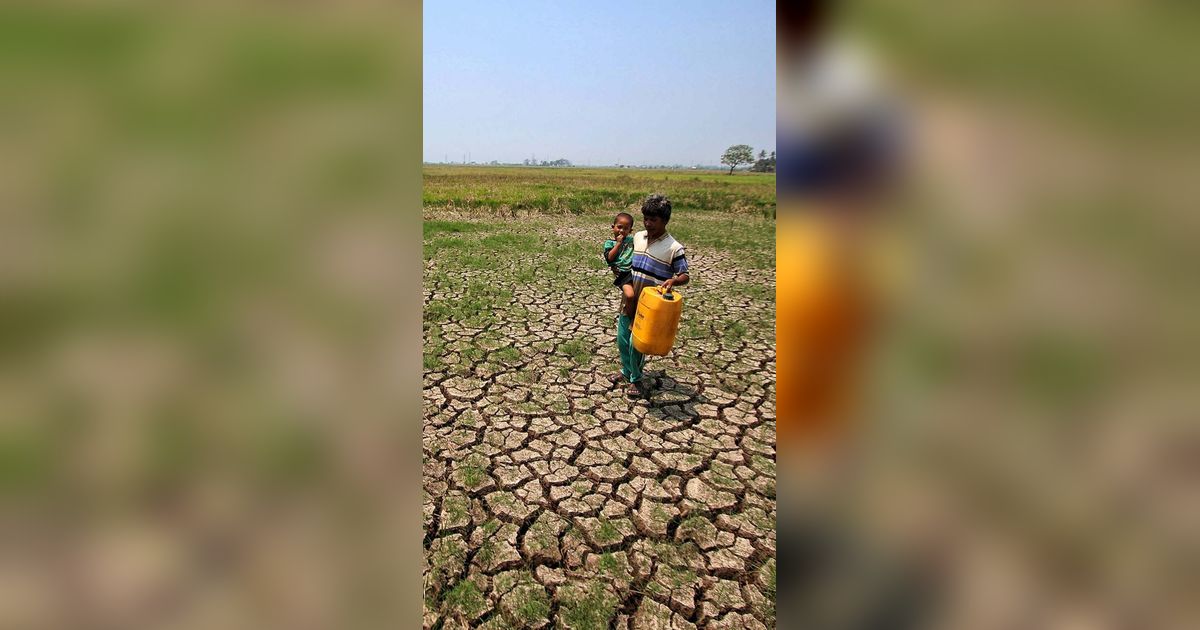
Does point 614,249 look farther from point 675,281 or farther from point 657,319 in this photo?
point 657,319

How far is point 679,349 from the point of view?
4.66 meters

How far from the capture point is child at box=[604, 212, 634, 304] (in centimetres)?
332

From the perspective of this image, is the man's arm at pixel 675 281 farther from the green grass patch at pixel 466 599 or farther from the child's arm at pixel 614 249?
the green grass patch at pixel 466 599

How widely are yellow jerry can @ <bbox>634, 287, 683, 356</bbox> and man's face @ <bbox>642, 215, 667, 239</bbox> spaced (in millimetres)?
313

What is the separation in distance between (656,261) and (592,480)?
3.96 feet

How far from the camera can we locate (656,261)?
10.3 ft

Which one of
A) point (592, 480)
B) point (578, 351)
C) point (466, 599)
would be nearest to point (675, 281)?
point (592, 480)

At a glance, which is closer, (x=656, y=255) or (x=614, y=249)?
(x=656, y=255)
